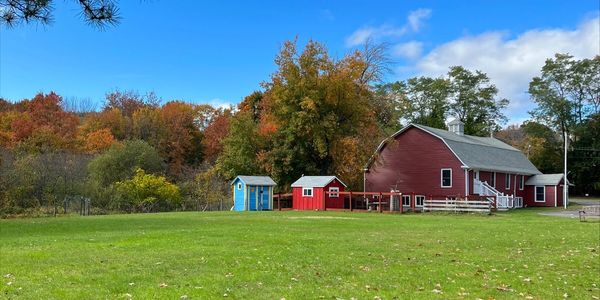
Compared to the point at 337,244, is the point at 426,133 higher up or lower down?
higher up

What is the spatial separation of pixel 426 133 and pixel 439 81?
91.4ft

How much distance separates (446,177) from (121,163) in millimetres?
25296

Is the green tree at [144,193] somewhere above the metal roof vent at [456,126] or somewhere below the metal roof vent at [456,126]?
below

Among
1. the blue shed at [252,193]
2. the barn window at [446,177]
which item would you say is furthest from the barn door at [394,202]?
the blue shed at [252,193]

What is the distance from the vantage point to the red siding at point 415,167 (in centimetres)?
4072

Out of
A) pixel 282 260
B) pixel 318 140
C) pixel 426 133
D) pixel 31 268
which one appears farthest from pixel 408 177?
pixel 31 268

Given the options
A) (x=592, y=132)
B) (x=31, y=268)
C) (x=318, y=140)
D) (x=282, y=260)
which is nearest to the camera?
(x=31, y=268)

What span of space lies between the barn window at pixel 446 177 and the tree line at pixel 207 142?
594cm

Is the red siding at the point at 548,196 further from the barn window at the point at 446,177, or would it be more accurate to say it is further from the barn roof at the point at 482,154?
the barn window at the point at 446,177

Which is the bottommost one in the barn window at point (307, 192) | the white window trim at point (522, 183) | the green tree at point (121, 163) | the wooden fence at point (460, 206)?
the wooden fence at point (460, 206)

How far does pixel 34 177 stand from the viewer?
111 feet

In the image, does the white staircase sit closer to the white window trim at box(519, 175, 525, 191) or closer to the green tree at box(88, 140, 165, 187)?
the white window trim at box(519, 175, 525, 191)

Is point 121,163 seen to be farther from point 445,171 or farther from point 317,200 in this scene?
point 445,171

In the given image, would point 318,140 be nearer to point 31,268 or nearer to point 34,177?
point 34,177
